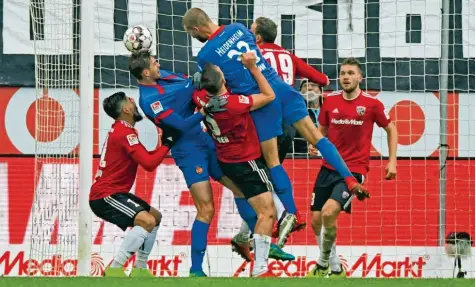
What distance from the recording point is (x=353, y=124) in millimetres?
10773

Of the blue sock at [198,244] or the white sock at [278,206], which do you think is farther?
the blue sock at [198,244]

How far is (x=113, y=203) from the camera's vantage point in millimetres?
10133

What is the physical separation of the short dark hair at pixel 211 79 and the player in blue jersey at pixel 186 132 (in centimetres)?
60

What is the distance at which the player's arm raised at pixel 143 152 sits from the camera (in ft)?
32.5

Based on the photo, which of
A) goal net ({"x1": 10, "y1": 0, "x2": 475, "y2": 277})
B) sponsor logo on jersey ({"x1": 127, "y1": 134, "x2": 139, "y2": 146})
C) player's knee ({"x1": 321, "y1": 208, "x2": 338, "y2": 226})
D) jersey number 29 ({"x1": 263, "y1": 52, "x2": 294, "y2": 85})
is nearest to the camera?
sponsor logo on jersey ({"x1": 127, "y1": 134, "x2": 139, "y2": 146})

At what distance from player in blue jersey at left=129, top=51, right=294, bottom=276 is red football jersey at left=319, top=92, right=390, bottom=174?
3.96 feet

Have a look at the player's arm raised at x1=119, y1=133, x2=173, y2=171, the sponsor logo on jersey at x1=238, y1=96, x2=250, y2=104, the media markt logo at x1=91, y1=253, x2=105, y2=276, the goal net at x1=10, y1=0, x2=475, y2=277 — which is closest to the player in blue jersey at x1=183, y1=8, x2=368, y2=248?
the sponsor logo on jersey at x1=238, y1=96, x2=250, y2=104

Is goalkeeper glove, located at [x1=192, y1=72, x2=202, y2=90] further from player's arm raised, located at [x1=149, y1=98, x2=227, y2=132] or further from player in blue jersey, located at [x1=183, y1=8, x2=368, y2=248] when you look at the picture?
player's arm raised, located at [x1=149, y1=98, x2=227, y2=132]

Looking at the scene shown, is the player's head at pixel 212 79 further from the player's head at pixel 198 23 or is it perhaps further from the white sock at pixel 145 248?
the white sock at pixel 145 248

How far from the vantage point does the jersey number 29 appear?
404 inches

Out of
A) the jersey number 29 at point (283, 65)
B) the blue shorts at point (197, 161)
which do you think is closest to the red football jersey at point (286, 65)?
the jersey number 29 at point (283, 65)

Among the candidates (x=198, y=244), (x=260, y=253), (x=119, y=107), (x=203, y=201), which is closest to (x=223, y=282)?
(x=260, y=253)

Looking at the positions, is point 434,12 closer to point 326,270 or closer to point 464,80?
point 464,80

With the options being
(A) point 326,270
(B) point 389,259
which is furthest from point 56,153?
(B) point 389,259
